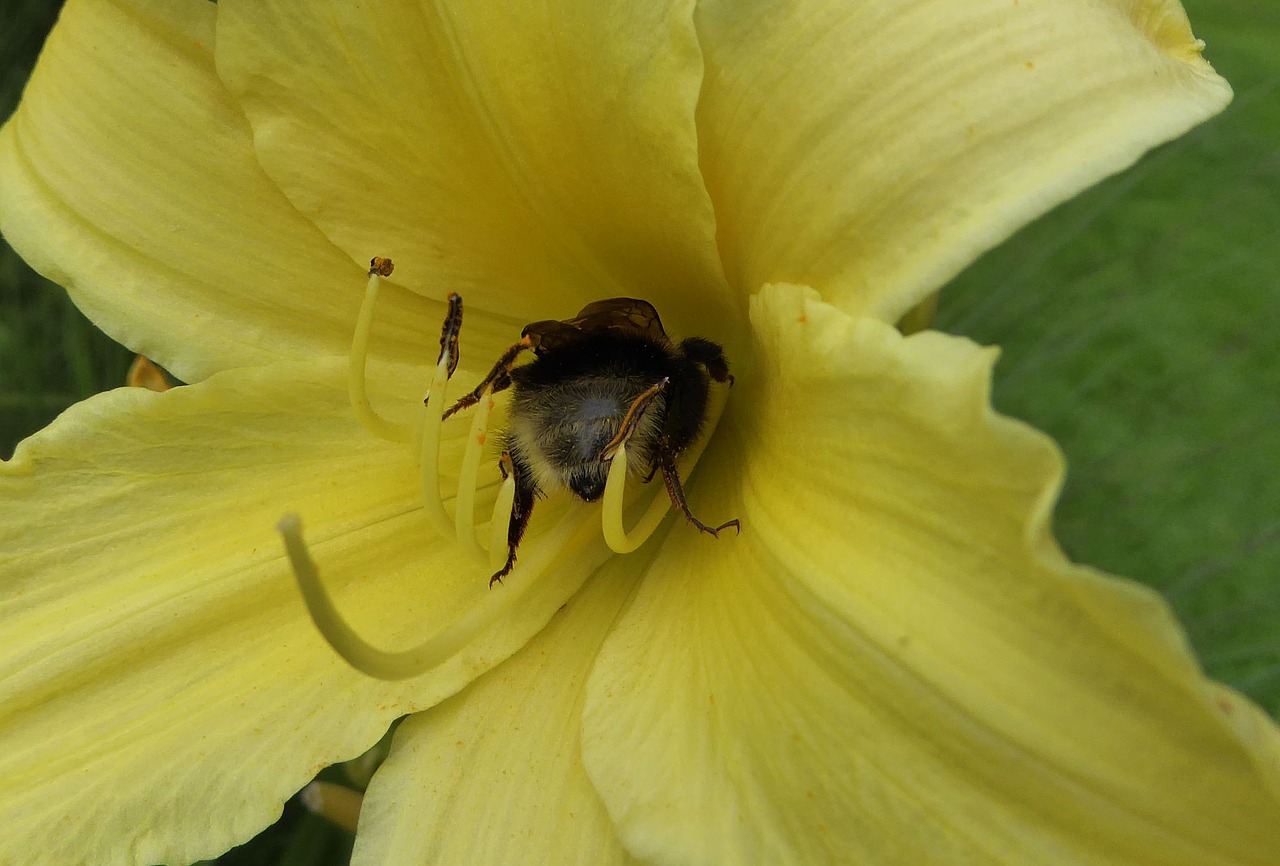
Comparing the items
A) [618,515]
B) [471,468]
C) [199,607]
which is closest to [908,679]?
[618,515]

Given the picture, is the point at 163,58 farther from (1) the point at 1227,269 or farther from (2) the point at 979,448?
(1) the point at 1227,269

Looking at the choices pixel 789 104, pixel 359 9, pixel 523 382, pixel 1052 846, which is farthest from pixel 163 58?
pixel 1052 846

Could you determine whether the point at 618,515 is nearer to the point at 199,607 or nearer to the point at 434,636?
the point at 434,636

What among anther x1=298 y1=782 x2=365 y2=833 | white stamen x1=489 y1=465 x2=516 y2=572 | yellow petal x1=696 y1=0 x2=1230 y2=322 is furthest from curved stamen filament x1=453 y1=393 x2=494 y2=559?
anther x1=298 y1=782 x2=365 y2=833

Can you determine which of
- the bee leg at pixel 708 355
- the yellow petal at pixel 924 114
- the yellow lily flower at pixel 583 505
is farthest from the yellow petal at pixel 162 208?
the yellow petal at pixel 924 114

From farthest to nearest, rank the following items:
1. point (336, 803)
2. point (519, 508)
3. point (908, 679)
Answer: point (336, 803) → point (519, 508) → point (908, 679)

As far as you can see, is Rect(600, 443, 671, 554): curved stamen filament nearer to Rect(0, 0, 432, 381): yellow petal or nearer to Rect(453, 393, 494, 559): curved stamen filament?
Rect(453, 393, 494, 559): curved stamen filament
